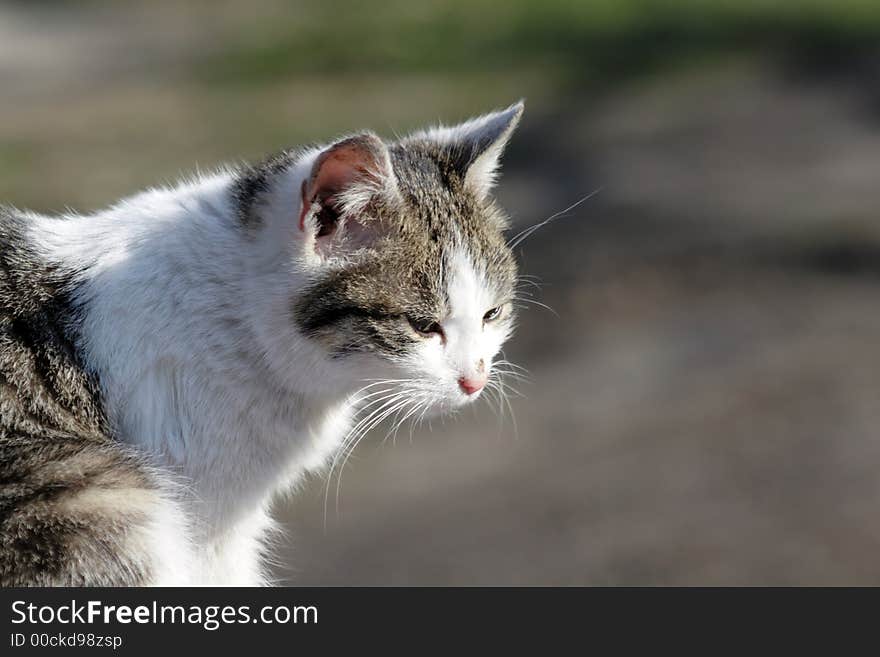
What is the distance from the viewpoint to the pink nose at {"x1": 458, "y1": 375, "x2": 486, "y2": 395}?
12.3 feet

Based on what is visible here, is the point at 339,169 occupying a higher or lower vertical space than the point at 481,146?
lower

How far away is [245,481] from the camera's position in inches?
151

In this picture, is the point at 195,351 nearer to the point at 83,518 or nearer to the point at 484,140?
the point at 83,518

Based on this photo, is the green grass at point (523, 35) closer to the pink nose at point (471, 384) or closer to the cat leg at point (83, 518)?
the pink nose at point (471, 384)

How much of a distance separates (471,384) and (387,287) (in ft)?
1.31

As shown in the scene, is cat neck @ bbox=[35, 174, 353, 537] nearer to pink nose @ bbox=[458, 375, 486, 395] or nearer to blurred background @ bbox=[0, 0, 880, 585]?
pink nose @ bbox=[458, 375, 486, 395]

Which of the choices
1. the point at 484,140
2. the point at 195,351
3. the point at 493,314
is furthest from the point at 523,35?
the point at 195,351

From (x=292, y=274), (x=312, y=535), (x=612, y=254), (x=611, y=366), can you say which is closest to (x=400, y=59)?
(x=612, y=254)

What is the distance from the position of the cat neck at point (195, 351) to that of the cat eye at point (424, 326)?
33cm

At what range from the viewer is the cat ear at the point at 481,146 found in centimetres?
404

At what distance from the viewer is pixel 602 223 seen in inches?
548

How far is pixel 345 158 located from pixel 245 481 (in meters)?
1.11

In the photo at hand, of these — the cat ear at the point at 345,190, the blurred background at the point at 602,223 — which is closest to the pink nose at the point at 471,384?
the cat ear at the point at 345,190
